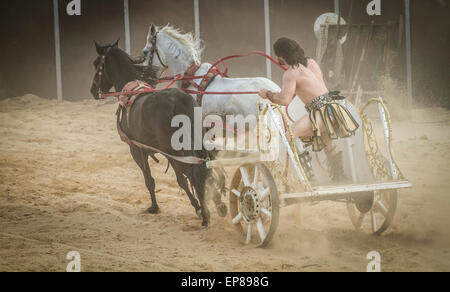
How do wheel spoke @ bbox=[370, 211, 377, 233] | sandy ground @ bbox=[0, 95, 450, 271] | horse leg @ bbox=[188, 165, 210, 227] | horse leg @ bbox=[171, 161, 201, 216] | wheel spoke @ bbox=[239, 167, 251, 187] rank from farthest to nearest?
horse leg @ bbox=[171, 161, 201, 216] → horse leg @ bbox=[188, 165, 210, 227] → wheel spoke @ bbox=[370, 211, 377, 233] → wheel spoke @ bbox=[239, 167, 251, 187] → sandy ground @ bbox=[0, 95, 450, 271]

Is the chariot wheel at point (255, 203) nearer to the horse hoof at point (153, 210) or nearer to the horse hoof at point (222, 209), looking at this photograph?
the horse hoof at point (222, 209)

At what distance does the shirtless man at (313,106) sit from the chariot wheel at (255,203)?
514 millimetres

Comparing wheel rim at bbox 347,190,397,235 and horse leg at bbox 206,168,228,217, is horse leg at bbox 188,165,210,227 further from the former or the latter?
wheel rim at bbox 347,190,397,235

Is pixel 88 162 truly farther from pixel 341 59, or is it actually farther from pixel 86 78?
pixel 341 59

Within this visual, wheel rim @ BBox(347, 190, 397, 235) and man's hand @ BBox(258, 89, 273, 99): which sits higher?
man's hand @ BBox(258, 89, 273, 99)

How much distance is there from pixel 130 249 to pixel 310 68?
7.27 ft

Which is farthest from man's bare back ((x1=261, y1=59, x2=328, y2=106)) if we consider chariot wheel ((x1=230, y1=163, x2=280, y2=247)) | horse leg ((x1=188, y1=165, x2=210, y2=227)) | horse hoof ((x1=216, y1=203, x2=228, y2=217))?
horse hoof ((x1=216, y1=203, x2=228, y2=217))

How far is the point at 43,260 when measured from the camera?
14.3 feet

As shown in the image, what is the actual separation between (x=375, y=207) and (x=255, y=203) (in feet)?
3.91

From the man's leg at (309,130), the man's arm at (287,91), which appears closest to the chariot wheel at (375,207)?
the man's leg at (309,130)

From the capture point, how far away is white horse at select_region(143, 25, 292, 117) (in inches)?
263

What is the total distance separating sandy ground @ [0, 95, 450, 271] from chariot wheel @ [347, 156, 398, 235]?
12 centimetres

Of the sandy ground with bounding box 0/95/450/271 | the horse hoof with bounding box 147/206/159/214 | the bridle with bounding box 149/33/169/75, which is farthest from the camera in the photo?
the bridle with bounding box 149/33/169/75

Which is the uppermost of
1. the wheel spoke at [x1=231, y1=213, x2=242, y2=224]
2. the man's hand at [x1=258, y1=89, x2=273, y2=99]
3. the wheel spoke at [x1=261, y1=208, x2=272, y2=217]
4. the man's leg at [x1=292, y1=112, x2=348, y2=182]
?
the man's hand at [x1=258, y1=89, x2=273, y2=99]
